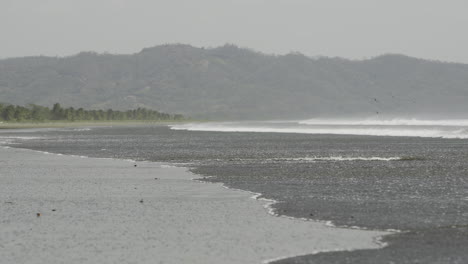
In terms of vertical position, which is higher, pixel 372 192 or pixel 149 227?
pixel 372 192

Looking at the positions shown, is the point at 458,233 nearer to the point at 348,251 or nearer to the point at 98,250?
the point at 348,251

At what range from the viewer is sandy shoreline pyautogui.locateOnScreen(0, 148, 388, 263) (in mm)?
16594

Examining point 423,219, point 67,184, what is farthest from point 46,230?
point 67,184

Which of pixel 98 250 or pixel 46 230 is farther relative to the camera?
pixel 46 230

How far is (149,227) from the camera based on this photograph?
65.6 ft

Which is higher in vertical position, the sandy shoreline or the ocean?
the ocean

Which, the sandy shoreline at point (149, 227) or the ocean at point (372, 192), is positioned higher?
the ocean at point (372, 192)

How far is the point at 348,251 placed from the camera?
16547 millimetres

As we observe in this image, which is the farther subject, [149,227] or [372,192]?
[372,192]

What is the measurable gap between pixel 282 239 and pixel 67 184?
15.9 m

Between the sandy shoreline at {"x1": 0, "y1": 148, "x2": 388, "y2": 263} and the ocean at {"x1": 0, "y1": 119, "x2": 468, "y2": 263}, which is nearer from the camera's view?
the sandy shoreline at {"x1": 0, "y1": 148, "x2": 388, "y2": 263}

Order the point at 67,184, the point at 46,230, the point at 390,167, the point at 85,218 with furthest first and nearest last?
the point at 390,167 → the point at 67,184 → the point at 85,218 → the point at 46,230

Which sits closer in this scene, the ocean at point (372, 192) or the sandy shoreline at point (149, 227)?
the sandy shoreline at point (149, 227)

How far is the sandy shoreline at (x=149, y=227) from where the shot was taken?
16.6 meters
